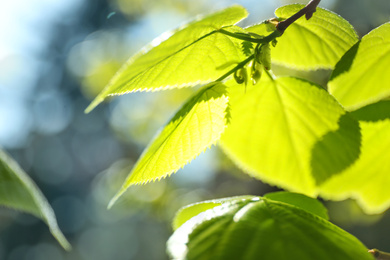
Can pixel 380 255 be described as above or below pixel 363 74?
below

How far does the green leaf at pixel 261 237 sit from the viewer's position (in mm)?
324

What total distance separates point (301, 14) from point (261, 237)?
299mm

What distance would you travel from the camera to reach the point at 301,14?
52 cm

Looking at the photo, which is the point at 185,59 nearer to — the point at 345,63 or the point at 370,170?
the point at 345,63

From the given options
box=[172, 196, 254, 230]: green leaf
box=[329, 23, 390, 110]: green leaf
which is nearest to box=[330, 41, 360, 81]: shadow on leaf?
box=[329, 23, 390, 110]: green leaf

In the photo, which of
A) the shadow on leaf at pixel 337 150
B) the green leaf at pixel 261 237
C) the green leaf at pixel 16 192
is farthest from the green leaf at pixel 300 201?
the green leaf at pixel 16 192

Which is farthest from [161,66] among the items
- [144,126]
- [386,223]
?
[386,223]

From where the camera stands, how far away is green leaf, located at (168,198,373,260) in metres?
0.32

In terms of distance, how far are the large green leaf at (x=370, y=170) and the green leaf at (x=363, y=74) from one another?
0.06 ft

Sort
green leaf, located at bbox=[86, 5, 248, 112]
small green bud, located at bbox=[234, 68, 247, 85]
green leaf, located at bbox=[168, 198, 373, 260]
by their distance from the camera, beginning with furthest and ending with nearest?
small green bud, located at bbox=[234, 68, 247, 85] → green leaf, located at bbox=[86, 5, 248, 112] → green leaf, located at bbox=[168, 198, 373, 260]

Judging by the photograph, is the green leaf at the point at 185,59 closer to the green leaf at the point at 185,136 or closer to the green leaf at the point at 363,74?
the green leaf at the point at 185,136

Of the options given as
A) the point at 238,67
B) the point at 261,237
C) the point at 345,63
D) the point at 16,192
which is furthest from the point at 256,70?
the point at 16,192

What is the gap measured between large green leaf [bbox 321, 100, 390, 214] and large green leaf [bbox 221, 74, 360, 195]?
4cm

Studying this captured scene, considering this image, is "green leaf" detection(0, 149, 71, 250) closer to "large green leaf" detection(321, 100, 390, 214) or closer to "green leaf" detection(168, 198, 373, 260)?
"green leaf" detection(168, 198, 373, 260)
